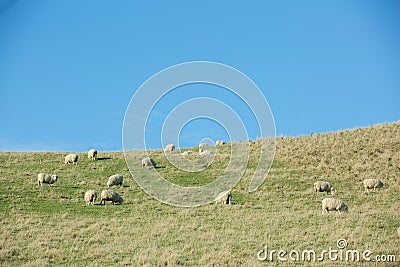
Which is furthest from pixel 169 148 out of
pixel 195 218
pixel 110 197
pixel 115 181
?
pixel 195 218

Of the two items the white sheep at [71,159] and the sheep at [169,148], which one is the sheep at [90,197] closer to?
the white sheep at [71,159]

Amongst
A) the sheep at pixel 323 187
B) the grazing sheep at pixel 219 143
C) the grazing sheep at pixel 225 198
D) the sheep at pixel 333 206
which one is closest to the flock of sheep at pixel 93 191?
the grazing sheep at pixel 225 198

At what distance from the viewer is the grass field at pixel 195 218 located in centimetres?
1888

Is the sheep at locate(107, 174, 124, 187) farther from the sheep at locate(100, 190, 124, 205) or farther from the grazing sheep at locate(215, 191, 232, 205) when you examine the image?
the grazing sheep at locate(215, 191, 232, 205)

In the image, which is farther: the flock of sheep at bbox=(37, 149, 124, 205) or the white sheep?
the white sheep

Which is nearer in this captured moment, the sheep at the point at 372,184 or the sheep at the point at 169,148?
the sheep at the point at 372,184

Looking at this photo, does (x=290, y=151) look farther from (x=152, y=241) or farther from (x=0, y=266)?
(x=0, y=266)

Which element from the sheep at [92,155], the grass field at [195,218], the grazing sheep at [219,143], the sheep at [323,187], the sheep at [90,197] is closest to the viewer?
the grass field at [195,218]

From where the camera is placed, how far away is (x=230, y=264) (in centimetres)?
1756

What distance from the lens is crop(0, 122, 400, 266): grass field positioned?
1888cm

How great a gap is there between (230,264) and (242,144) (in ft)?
112

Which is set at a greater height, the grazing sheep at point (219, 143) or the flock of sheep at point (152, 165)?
the grazing sheep at point (219, 143)

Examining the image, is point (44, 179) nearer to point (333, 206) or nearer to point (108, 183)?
point (108, 183)

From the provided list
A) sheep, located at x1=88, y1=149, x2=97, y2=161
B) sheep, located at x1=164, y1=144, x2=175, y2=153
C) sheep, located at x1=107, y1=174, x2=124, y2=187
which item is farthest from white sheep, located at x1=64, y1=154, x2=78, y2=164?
sheep, located at x1=164, y1=144, x2=175, y2=153
